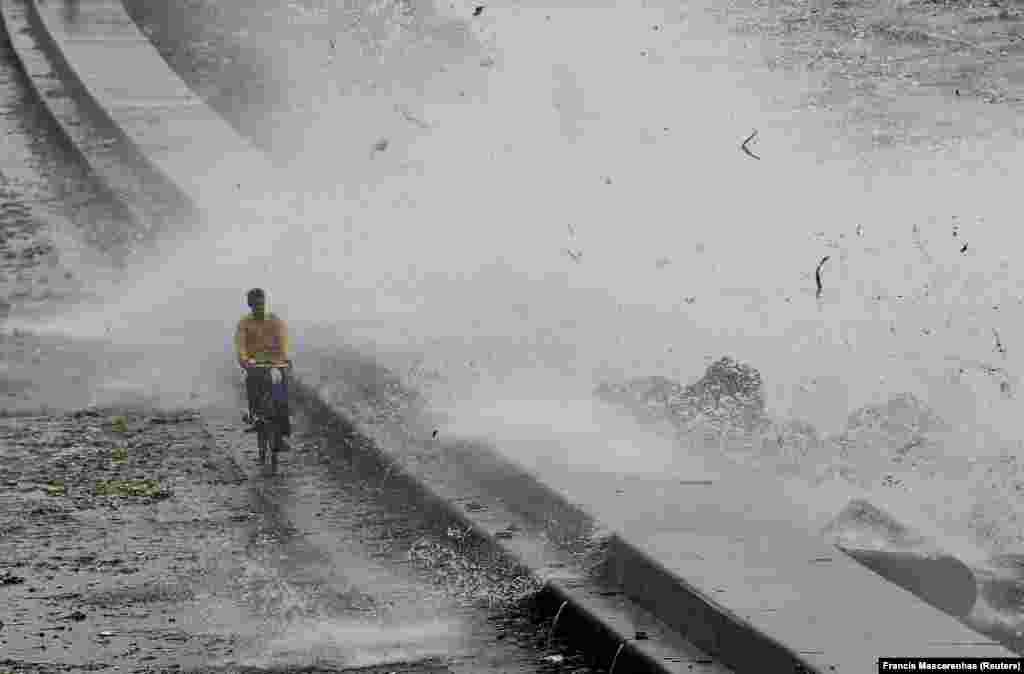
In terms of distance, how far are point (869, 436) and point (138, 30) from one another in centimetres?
2134

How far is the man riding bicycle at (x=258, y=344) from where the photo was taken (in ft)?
40.1

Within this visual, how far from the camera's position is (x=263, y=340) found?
12.3 metres

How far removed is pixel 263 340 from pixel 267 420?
0.55 meters

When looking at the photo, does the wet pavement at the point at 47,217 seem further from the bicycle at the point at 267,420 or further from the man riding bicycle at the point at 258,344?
the bicycle at the point at 267,420

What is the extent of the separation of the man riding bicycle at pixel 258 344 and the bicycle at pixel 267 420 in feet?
0.08

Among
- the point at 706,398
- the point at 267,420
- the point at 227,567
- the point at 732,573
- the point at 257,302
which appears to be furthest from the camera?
the point at 706,398

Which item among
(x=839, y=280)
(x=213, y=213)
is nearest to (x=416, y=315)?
(x=839, y=280)

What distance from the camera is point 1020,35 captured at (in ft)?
84.7

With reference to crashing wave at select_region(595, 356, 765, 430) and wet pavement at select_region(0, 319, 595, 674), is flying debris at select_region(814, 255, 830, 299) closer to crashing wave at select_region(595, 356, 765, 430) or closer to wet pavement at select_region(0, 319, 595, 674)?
crashing wave at select_region(595, 356, 765, 430)

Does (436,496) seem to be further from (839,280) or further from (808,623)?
(839,280)

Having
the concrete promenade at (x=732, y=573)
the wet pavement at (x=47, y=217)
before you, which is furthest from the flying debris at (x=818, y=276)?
the wet pavement at (x=47, y=217)

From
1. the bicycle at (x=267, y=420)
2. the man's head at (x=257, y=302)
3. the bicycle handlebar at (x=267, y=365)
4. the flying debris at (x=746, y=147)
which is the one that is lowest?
the bicycle at (x=267, y=420)

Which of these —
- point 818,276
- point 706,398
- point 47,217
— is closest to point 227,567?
point 706,398

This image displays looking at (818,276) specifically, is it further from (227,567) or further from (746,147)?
(227,567)
